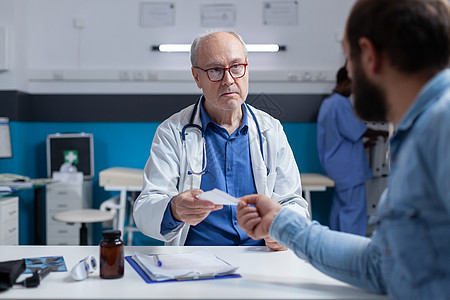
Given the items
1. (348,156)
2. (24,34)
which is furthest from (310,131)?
(24,34)

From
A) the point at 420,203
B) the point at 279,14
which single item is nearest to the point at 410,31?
the point at 420,203

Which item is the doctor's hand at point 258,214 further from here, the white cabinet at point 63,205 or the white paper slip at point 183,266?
the white cabinet at point 63,205

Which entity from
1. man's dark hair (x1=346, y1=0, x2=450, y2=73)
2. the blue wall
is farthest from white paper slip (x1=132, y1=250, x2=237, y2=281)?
the blue wall

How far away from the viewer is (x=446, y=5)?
962 mm

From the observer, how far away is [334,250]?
1167 mm

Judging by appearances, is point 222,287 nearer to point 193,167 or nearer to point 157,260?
point 157,260

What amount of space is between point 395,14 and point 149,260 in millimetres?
947

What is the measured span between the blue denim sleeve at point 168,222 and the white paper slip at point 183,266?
20 centimetres

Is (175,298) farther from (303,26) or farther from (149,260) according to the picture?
(303,26)

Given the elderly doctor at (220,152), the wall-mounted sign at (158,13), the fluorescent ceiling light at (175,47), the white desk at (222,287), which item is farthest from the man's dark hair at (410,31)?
the wall-mounted sign at (158,13)

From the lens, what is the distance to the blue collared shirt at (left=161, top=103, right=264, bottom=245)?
6.00ft

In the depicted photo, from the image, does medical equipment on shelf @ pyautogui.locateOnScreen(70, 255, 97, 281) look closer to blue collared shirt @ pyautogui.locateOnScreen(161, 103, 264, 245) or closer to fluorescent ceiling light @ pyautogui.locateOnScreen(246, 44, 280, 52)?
blue collared shirt @ pyautogui.locateOnScreen(161, 103, 264, 245)

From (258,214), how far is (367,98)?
0.48 metres

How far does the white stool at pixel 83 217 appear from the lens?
3732 millimetres
